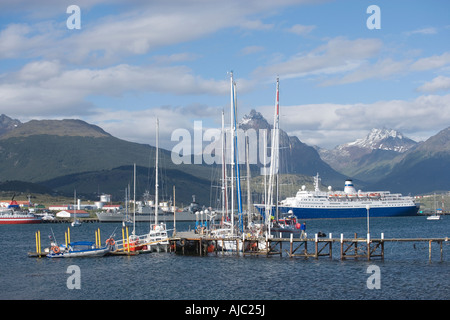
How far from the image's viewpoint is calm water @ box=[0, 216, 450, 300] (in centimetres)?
4675

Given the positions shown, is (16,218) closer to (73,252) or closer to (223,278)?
(73,252)

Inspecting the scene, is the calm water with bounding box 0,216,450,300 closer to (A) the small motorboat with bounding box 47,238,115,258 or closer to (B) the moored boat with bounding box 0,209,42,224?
(A) the small motorboat with bounding box 47,238,115,258

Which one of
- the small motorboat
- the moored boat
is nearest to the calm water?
the small motorboat

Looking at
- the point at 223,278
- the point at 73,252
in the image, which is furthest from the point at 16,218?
the point at 223,278

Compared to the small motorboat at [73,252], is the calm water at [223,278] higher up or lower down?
lower down

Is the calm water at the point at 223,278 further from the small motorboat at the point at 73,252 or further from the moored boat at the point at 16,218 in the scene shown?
the moored boat at the point at 16,218

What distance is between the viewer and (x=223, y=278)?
178 ft

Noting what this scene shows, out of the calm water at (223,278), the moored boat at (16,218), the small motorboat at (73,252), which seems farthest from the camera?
the moored boat at (16,218)

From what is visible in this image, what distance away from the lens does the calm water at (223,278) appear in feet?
153

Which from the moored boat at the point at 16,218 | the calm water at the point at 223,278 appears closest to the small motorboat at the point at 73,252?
the calm water at the point at 223,278

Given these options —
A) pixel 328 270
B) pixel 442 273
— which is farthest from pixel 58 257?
pixel 442 273
